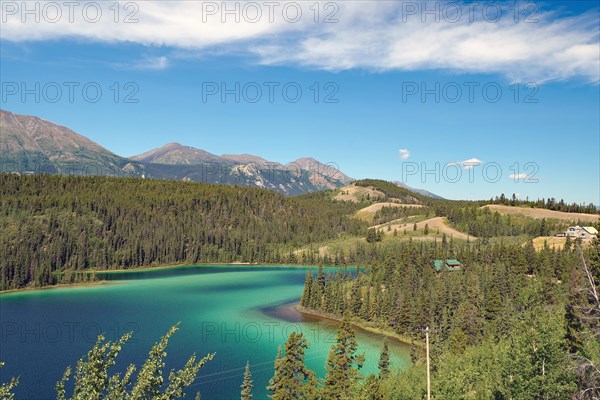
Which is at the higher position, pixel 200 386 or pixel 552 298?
pixel 552 298

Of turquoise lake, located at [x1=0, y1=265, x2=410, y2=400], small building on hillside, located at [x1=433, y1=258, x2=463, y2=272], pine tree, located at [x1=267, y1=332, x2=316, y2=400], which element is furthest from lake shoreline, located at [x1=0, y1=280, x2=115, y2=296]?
pine tree, located at [x1=267, y1=332, x2=316, y2=400]

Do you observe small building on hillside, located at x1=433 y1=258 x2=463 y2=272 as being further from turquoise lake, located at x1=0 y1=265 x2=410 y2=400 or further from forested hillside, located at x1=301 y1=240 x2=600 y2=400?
turquoise lake, located at x1=0 y1=265 x2=410 y2=400

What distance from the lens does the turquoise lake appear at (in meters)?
68.0

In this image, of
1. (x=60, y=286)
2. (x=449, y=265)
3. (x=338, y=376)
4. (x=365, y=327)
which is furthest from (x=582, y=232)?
(x=60, y=286)

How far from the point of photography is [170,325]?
320ft

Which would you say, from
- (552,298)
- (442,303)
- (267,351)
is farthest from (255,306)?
(552,298)

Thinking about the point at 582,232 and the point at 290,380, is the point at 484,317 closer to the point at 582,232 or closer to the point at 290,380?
the point at 290,380

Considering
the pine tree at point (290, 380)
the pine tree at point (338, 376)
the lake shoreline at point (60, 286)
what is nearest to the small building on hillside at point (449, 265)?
the pine tree at point (338, 376)

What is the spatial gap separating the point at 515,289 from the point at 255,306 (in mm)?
65204

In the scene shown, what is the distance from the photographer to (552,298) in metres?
92.9

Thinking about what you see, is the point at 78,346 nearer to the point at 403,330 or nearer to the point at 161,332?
the point at 161,332

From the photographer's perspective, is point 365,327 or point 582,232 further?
point 582,232

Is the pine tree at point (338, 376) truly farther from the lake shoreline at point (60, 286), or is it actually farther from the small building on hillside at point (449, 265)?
the lake shoreline at point (60, 286)

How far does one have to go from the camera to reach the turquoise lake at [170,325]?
2677 inches
